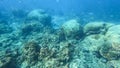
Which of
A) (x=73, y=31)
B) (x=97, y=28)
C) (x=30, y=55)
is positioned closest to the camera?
(x=30, y=55)

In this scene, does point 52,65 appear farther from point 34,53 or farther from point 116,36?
point 116,36

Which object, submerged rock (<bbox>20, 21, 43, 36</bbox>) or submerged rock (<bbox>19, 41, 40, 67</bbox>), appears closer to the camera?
submerged rock (<bbox>19, 41, 40, 67</bbox>)

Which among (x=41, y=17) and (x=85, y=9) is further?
(x=85, y=9)

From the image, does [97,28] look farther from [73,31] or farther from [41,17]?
[41,17]

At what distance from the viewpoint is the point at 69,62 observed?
7227 mm

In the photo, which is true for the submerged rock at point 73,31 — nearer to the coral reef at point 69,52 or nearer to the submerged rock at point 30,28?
the coral reef at point 69,52

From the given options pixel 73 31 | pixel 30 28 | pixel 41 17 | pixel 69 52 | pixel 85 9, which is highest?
pixel 85 9

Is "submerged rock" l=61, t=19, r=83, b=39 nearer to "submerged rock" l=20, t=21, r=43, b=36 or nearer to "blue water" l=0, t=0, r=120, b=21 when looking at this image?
"submerged rock" l=20, t=21, r=43, b=36

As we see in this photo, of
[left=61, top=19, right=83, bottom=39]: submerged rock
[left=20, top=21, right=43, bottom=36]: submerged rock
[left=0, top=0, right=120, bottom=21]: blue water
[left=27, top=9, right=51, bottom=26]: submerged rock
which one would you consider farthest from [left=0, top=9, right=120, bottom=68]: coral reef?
[left=0, top=0, right=120, bottom=21]: blue water

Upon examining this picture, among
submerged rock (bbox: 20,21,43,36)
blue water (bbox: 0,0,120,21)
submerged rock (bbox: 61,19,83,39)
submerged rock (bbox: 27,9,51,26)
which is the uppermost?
blue water (bbox: 0,0,120,21)

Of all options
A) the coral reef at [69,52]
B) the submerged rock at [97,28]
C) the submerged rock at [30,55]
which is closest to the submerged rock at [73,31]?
the coral reef at [69,52]

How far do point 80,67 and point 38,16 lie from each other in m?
13.2

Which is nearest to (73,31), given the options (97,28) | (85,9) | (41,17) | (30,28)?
(97,28)

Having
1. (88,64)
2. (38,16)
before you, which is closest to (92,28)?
(88,64)
